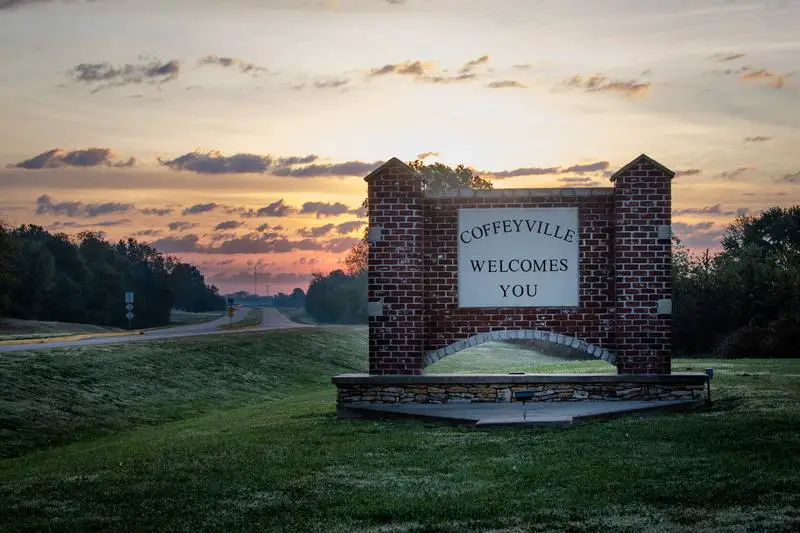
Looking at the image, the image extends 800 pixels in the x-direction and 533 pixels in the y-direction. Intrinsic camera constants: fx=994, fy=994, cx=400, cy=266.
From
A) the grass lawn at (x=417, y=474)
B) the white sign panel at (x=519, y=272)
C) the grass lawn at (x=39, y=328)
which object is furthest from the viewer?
the grass lawn at (x=39, y=328)

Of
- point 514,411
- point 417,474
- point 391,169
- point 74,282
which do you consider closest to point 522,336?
point 514,411

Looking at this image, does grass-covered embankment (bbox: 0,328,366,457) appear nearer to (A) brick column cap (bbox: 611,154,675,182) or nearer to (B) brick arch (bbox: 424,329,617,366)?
(B) brick arch (bbox: 424,329,617,366)

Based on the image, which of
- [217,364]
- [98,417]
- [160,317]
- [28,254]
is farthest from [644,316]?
[160,317]

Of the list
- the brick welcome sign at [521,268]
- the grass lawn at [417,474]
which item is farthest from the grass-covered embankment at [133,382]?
the brick welcome sign at [521,268]

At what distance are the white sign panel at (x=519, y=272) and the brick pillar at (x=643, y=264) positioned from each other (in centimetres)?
97

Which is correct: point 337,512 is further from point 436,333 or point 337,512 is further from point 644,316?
point 644,316

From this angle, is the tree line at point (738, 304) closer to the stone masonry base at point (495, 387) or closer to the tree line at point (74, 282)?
the stone masonry base at point (495, 387)

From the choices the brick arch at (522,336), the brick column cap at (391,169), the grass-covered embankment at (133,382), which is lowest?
the grass-covered embankment at (133,382)

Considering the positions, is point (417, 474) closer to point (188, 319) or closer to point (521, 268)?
point (521, 268)

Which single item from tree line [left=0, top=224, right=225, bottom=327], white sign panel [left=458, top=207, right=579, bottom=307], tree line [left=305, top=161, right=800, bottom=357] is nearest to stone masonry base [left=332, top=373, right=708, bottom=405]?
white sign panel [left=458, top=207, right=579, bottom=307]

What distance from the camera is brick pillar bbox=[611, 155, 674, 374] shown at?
1912cm

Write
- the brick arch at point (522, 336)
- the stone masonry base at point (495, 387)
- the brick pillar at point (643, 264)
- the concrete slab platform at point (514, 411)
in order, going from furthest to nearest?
the brick arch at point (522, 336)
the brick pillar at point (643, 264)
the stone masonry base at point (495, 387)
the concrete slab platform at point (514, 411)

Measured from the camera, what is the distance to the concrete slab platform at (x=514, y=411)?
16641 millimetres

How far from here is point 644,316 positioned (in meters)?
19.2
